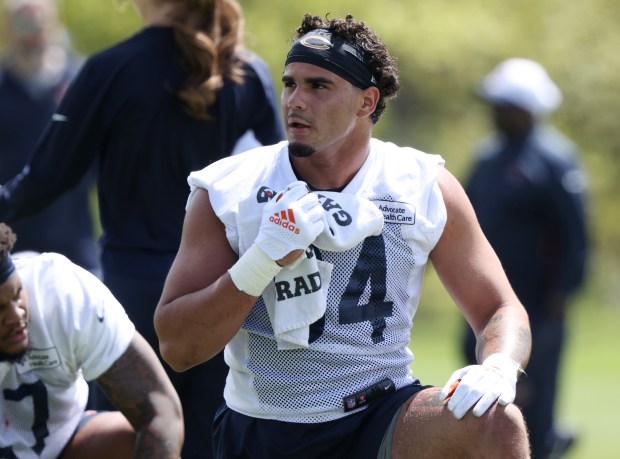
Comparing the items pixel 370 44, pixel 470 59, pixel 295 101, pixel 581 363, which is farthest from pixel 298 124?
pixel 470 59

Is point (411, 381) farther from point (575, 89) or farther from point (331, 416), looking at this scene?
A: point (575, 89)

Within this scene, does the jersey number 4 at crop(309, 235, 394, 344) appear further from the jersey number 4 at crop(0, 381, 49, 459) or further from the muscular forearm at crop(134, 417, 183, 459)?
the jersey number 4 at crop(0, 381, 49, 459)

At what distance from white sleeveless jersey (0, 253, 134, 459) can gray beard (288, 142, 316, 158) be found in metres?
0.82

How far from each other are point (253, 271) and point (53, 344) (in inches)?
34.8

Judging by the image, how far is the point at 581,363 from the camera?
15.3 metres

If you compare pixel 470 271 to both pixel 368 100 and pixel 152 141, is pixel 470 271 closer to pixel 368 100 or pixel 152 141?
pixel 368 100

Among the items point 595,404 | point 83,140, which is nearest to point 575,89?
point 595,404

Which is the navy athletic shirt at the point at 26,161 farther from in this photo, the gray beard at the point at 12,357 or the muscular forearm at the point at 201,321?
the muscular forearm at the point at 201,321

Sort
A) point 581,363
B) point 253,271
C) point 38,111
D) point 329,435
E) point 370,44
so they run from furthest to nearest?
point 581,363
point 38,111
point 370,44
point 329,435
point 253,271

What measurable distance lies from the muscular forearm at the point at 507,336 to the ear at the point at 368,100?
28.9 inches

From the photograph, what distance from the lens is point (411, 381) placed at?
420 cm

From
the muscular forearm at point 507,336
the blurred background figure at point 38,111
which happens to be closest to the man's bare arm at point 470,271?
the muscular forearm at point 507,336

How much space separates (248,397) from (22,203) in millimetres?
1473

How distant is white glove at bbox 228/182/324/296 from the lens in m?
3.76
